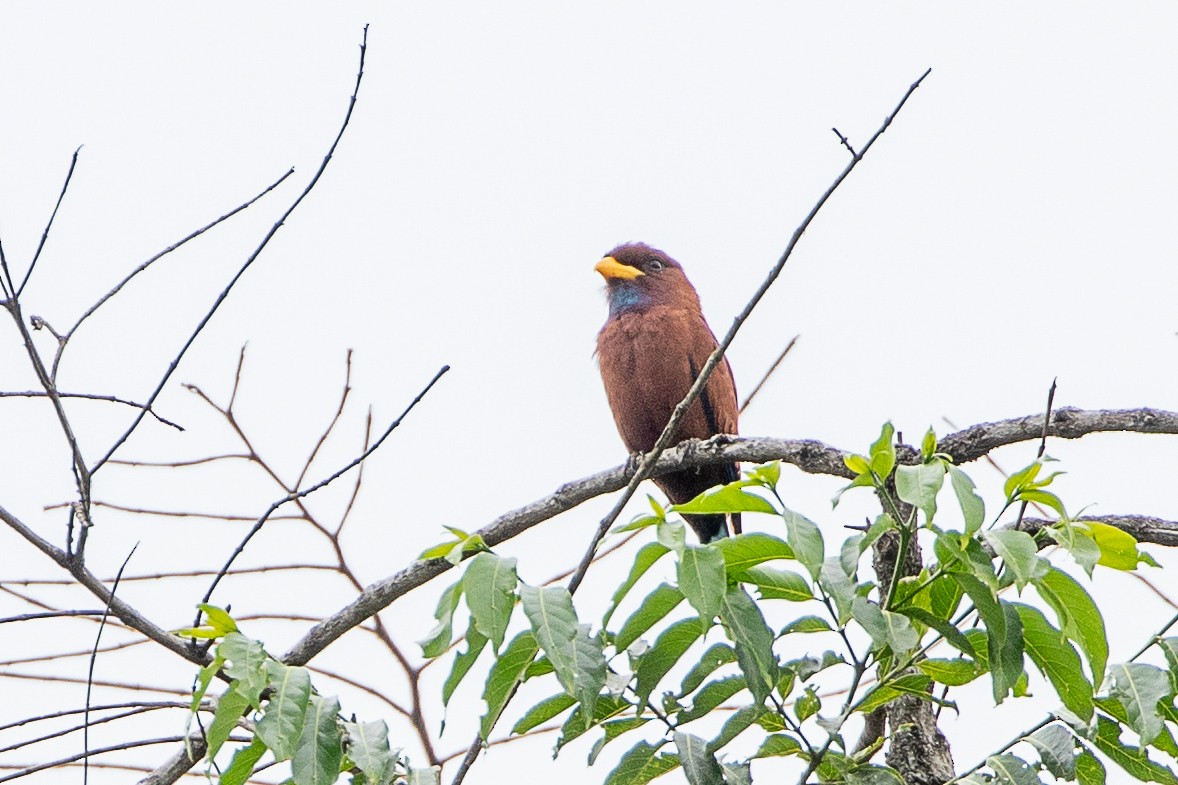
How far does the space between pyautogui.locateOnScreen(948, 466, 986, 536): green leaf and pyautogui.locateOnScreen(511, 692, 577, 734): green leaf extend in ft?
2.15

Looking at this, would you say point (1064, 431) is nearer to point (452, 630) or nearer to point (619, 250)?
point (452, 630)

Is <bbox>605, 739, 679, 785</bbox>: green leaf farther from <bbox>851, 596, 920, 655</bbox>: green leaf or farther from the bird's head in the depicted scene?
the bird's head

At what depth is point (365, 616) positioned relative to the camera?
10.2ft

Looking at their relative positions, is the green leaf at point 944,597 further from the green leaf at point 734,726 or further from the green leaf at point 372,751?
the green leaf at point 372,751

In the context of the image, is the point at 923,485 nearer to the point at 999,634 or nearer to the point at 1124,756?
the point at 999,634

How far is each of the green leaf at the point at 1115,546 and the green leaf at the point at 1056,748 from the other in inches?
12.1

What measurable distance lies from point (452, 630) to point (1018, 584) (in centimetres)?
75

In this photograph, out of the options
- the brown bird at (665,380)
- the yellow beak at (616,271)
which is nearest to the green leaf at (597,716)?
the brown bird at (665,380)

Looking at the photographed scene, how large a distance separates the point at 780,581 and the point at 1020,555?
344mm

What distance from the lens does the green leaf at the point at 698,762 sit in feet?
5.87

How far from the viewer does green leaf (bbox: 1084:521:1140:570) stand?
165 centimetres

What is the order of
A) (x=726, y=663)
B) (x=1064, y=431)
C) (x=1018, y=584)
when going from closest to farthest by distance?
1. (x=1018, y=584)
2. (x=726, y=663)
3. (x=1064, y=431)

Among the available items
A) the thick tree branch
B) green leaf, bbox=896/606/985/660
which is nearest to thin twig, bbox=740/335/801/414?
the thick tree branch

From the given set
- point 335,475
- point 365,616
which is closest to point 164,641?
point 335,475
